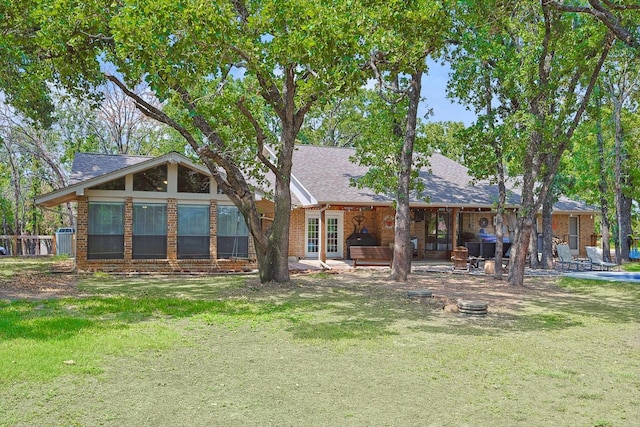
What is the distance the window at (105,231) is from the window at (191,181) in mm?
2083

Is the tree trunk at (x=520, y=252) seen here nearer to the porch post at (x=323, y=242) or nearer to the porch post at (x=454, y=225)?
the porch post at (x=323, y=242)

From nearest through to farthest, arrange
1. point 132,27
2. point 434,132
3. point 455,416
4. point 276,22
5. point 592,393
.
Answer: point 455,416 → point 592,393 → point 132,27 → point 276,22 → point 434,132

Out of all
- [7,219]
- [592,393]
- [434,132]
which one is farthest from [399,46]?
[7,219]

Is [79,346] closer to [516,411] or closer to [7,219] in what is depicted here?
[516,411]

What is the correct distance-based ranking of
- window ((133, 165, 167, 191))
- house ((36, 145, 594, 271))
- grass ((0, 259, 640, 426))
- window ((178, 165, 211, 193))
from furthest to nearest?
1. window ((178, 165, 211, 193))
2. window ((133, 165, 167, 191))
3. house ((36, 145, 594, 271))
4. grass ((0, 259, 640, 426))

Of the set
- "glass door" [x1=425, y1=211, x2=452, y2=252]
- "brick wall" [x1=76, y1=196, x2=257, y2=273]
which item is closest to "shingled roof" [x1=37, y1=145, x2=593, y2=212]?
"brick wall" [x1=76, y1=196, x2=257, y2=273]

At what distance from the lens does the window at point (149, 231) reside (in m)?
16.5

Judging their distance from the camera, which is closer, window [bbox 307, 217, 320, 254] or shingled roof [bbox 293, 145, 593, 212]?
shingled roof [bbox 293, 145, 593, 212]

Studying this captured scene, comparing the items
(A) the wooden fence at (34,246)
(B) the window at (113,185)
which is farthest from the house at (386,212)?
(A) the wooden fence at (34,246)

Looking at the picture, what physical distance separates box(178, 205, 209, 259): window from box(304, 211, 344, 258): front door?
5.75m

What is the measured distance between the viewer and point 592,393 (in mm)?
4801

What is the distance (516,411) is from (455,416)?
1.92 ft

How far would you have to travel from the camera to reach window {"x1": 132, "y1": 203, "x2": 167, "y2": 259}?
1655 cm

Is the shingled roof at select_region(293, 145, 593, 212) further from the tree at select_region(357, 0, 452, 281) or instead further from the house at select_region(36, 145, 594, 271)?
the tree at select_region(357, 0, 452, 281)
